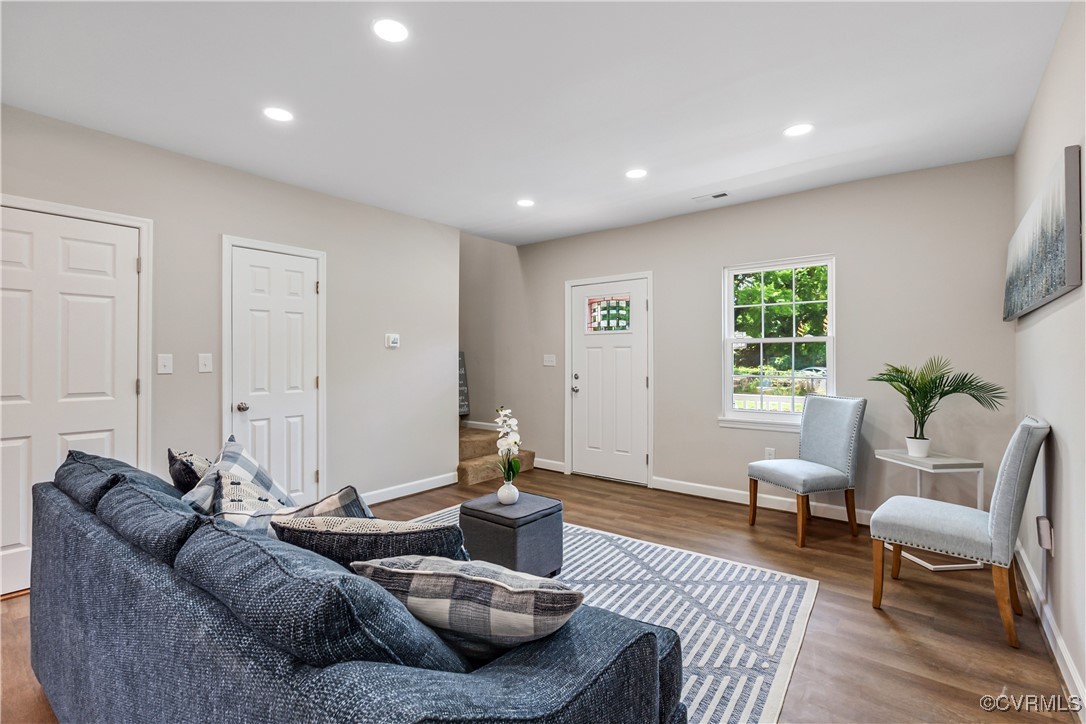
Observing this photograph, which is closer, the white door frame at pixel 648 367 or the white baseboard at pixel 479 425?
the white door frame at pixel 648 367

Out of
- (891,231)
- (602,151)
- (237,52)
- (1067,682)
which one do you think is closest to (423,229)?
(602,151)

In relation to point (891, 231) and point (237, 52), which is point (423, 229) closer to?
point (237, 52)

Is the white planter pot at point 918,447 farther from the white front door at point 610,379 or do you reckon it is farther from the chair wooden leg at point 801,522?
the white front door at point 610,379

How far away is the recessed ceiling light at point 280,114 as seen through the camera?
2.62 m

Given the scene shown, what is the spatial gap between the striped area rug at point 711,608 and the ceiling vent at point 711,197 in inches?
104

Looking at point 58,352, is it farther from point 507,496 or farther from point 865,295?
point 865,295

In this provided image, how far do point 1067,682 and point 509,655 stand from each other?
2.23 meters

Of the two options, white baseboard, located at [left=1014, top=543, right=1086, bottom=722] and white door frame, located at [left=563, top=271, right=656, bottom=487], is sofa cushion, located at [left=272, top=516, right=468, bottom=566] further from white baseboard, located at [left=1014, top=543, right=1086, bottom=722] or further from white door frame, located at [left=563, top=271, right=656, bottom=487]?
white door frame, located at [left=563, top=271, right=656, bottom=487]

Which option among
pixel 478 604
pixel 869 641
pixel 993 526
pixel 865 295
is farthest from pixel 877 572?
pixel 478 604

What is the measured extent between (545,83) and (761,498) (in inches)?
135

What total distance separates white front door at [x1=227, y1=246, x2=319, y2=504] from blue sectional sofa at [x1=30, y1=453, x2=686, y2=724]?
7.41 feet

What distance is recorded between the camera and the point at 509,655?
0.94m

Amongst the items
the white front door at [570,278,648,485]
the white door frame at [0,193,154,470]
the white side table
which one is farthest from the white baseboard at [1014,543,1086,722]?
the white door frame at [0,193,154,470]

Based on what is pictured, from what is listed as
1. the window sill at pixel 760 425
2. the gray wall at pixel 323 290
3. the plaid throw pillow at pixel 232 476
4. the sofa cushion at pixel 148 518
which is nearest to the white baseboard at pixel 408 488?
the gray wall at pixel 323 290
